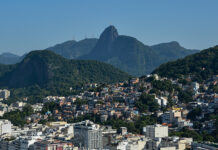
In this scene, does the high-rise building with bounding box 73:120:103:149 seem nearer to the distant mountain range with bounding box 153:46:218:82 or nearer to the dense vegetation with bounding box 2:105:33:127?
the dense vegetation with bounding box 2:105:33:127

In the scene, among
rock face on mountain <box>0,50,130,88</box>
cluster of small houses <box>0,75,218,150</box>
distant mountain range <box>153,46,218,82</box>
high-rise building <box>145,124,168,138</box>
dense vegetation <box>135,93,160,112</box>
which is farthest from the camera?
rock face on mountain <box>0,50,130,88</box>

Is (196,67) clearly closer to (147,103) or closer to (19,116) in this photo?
(147,103)

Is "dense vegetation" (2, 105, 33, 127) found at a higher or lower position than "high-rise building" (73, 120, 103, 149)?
higher

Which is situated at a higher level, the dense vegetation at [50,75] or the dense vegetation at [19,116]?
the dense vegetation at [50,75]

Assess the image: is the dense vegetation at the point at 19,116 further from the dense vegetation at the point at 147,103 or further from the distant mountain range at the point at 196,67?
the distant mountain range at the point at 196,67

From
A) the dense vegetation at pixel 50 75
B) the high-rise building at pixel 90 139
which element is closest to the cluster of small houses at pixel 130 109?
the high-rise building at pixel 90 139

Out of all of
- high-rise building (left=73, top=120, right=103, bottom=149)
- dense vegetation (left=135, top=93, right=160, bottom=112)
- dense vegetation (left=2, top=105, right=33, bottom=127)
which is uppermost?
dense vegetation (left=135, top=93, right=160, bottom=112)

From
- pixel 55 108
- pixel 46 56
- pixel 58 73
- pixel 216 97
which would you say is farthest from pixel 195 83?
pixel 46 56

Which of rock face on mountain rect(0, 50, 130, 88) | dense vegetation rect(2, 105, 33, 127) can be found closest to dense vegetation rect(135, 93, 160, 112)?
dense vegetation rect(2, 105, 33, 127)
